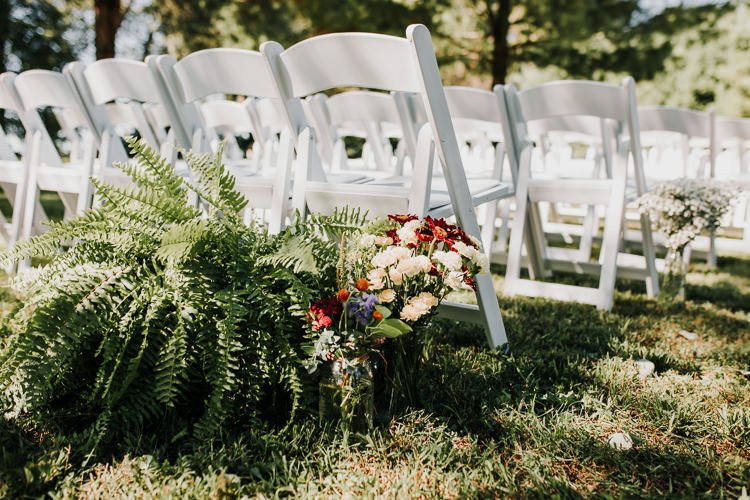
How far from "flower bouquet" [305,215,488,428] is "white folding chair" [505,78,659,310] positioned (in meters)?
1.34

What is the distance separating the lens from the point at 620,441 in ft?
5.28

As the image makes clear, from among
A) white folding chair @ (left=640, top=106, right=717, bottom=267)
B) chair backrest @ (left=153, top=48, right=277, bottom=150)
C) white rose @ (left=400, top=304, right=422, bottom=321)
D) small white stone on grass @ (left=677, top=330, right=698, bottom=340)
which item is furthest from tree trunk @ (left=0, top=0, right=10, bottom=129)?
small white stone on grass @ (left=677, top=330, right=698, bottom=340)

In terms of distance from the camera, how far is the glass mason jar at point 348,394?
5.20 feet

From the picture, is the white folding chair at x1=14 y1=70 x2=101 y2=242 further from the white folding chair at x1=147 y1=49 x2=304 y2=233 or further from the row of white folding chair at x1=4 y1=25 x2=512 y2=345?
the white folding chair at x1=147 y1=49 x2=304 y2=233

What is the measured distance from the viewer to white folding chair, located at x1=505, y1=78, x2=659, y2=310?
107 inches

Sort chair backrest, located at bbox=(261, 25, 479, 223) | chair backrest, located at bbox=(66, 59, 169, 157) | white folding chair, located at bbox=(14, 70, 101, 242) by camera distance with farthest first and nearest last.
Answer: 1. white folding chair, located at bbox=(14, 70, 101, 242)
2. chair backrest, located at bbox=(66, 59, 169, 157)
3. chair backrest, located at bbox=(261, 25, 479, 223)

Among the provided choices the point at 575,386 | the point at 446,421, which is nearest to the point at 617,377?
the point at 575,386

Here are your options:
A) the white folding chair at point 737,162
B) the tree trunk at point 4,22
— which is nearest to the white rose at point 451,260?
the white folding chair at point 737,162

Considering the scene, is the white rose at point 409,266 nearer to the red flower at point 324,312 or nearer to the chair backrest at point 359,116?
the red flower at point 324,312

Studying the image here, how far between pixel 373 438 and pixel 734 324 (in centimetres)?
230

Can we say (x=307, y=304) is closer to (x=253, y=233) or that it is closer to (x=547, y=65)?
(x=253, y=233)

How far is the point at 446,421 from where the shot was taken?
1695 millimetres

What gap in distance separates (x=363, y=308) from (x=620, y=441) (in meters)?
0.86

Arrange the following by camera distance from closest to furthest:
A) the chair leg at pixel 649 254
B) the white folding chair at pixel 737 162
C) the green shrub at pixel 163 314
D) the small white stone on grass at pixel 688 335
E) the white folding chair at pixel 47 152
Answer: the green shrub at pixel 163 314, the small white stone on grass at pixel 688 335, the white folding chair at pixel 47 152, the chair leg at pixel 649 254, the white folding chair at pixel 737 162
